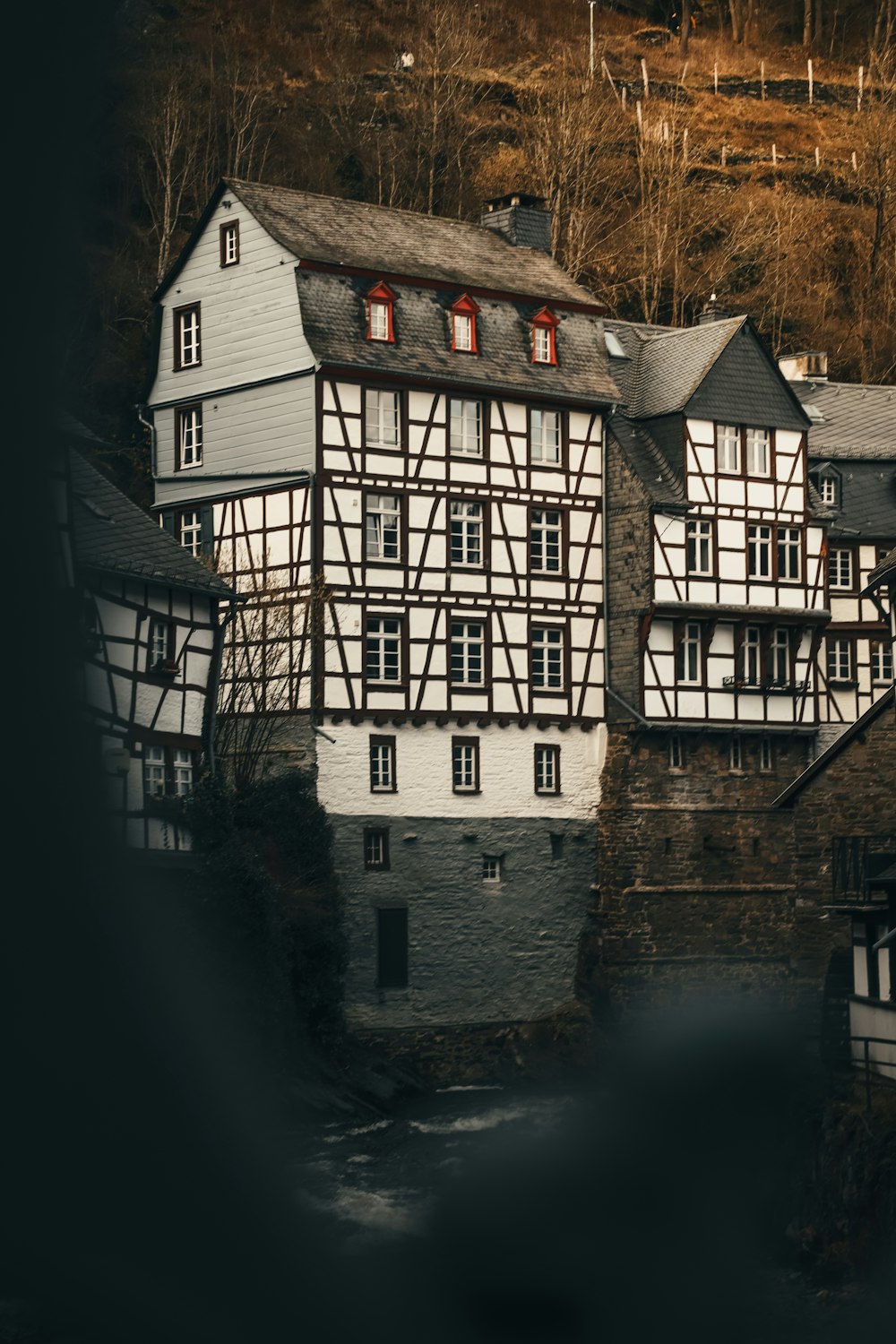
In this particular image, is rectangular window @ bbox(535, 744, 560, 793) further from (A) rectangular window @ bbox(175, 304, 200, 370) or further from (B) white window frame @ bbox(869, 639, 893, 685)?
(A) rectangular window @ bbox(175, 304, 200, 370)

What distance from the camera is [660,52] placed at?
282 feet

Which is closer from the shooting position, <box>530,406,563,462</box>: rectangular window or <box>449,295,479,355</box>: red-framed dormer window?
<box>449,295,479,355</box>: red-framed dormer window

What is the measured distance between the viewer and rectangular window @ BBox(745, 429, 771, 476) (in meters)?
45.1

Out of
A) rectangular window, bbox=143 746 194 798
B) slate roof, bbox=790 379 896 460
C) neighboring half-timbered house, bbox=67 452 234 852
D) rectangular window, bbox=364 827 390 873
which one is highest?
slate roof, bbox=790 379 896 460

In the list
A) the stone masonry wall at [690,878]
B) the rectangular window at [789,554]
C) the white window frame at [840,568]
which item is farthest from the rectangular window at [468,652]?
the white window frame at [840,568]

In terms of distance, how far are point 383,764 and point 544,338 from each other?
10528 millimetres

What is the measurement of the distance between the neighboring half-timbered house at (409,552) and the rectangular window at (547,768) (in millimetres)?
65

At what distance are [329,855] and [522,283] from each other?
1398 centimetres

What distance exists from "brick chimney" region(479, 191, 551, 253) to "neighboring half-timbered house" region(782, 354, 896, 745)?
7.68m

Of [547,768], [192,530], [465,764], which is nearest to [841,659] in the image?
[547,768]

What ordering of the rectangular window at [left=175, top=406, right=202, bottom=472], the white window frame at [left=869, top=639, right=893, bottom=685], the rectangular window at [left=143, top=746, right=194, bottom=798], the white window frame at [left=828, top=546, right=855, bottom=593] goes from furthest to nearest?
Result: the white window frame at [left=828, top=546, right=855, bottom=593] → the white window frame at [left=869, top=639, right=893, bottom=685] → the rectangular window at [left=175, top=406, right=202, bottom=472] → the rectangular window at [left=143, top=746, right=194, bottom=798]

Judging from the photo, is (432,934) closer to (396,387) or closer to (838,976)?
(838,976)

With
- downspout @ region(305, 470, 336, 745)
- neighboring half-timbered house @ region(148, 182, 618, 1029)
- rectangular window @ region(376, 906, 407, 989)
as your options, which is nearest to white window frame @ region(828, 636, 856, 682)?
neighboring half-timbered house @ region(148, 182, 618, 1029)

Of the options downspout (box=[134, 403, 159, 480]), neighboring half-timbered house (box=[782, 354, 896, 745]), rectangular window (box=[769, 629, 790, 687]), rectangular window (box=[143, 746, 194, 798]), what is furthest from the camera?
neighboring half-timbered house (box=[782, 354, 896, 745])
